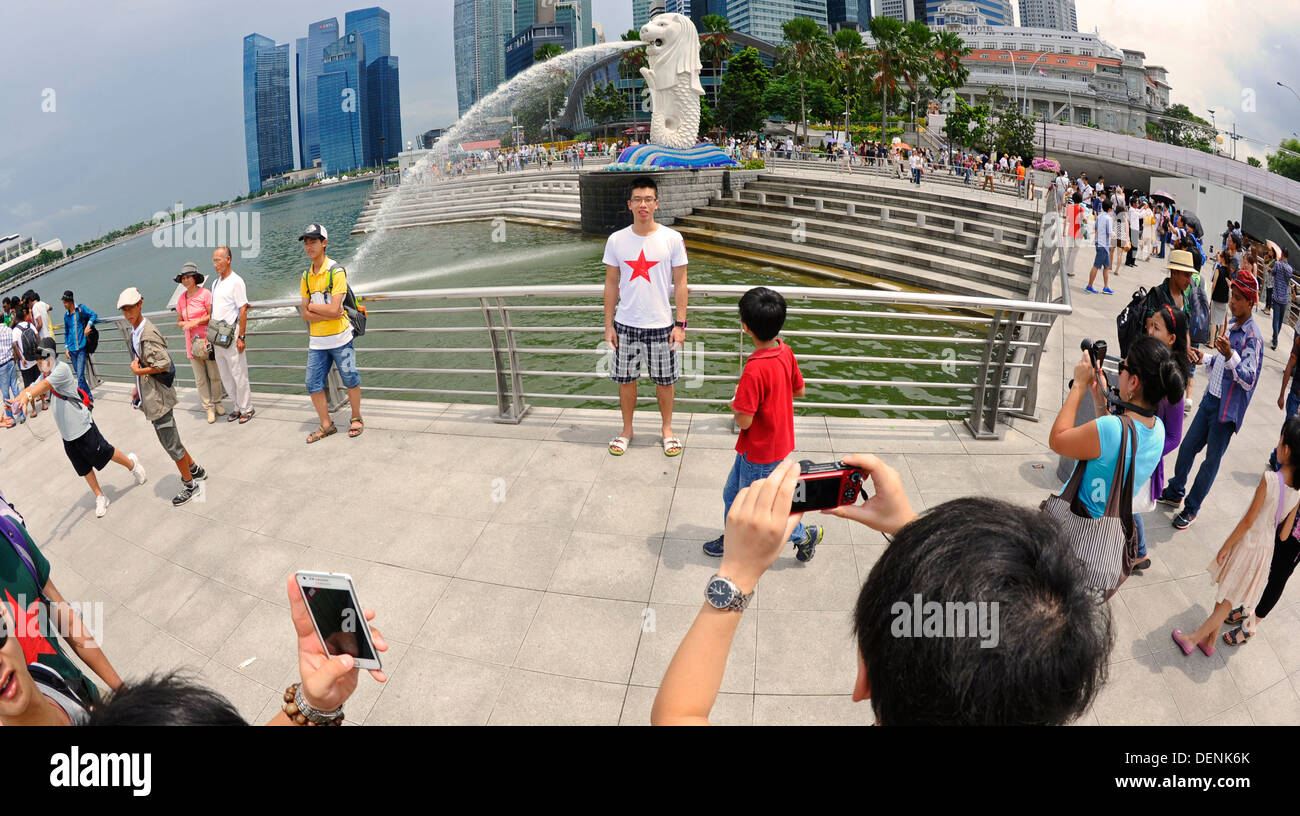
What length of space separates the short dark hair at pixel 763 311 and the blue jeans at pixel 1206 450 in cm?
309

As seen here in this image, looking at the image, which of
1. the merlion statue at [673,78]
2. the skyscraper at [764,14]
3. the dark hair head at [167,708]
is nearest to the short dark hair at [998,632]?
the dark hair head at [167,708]

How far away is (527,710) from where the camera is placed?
10.0 ft

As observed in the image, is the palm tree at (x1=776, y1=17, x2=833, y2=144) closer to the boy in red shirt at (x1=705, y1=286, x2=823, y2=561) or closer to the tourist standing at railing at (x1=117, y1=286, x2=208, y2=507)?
the tourist standing at railing at (x1=117, y1=286, x2=208, y2=507)

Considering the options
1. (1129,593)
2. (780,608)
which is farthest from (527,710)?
(1129,593)

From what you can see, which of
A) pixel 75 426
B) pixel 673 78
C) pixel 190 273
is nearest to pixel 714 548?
pixel 75 426

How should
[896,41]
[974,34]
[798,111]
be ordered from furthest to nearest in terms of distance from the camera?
[974,34] < [798,111] < [896,41]

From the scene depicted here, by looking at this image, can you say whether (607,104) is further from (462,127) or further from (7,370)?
(7,370)

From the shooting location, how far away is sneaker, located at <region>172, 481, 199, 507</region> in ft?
17.4

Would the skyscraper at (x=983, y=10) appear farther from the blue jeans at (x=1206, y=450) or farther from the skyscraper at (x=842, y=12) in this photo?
the blue jeans at (x=1206, y=450)

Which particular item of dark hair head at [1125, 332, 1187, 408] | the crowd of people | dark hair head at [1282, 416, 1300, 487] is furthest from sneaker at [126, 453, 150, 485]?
dark hair head at [1282, 416, 1300, 487]

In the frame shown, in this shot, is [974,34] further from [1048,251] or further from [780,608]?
[780,608]

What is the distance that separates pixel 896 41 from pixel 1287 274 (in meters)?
44.6

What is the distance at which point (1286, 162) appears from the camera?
288 ft

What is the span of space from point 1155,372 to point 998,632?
240 cm
